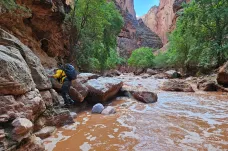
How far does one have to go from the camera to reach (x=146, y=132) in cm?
420

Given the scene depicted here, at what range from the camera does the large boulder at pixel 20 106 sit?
8.81 ft

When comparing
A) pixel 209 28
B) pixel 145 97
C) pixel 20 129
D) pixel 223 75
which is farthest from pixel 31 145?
pixel 209 28

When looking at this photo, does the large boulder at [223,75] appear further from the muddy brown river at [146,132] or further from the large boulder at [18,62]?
the large boulder at [18,62]

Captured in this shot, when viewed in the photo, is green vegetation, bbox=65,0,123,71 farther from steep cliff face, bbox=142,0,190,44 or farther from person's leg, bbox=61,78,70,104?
steep cliff face, bbox=142,0,190,44

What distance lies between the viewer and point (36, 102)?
352 centimetres

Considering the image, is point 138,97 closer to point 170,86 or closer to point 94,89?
point 94,89

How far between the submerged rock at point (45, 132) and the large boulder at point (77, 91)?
202 centimetres

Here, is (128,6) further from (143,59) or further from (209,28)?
(209,28)

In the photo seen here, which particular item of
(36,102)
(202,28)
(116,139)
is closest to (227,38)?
(202,28)

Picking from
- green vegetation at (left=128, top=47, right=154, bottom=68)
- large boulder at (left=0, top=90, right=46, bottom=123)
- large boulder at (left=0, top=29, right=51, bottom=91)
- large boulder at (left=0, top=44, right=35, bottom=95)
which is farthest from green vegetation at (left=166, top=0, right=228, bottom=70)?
green vegetation at (left=128, top=47, right=154, bottom=68)

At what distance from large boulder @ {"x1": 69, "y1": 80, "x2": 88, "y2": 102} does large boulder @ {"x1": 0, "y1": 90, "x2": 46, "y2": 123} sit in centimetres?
227

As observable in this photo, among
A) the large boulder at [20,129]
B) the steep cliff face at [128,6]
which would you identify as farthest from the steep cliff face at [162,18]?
the large boulder at [20,129]

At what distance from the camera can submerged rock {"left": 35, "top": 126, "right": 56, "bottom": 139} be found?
12.2 ft

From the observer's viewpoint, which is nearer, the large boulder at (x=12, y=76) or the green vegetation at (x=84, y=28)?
the large boulder at (x=12, y=76)
